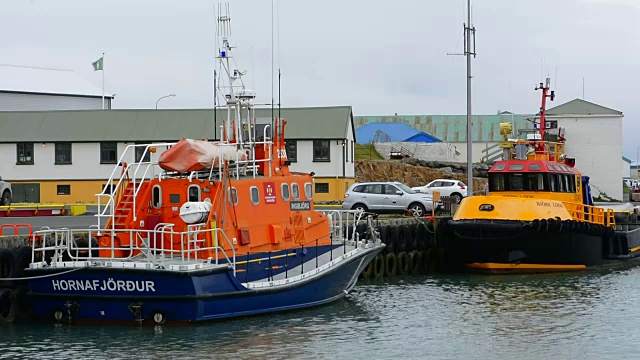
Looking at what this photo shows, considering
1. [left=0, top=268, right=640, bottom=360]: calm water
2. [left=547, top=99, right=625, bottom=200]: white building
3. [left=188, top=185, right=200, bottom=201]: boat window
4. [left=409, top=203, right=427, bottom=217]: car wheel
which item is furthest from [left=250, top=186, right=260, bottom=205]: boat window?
[left=547, top=99, right=625, bottom=200]: white building

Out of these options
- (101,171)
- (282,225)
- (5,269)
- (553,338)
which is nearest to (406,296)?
(282,225)

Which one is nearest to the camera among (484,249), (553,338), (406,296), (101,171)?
(553,338)

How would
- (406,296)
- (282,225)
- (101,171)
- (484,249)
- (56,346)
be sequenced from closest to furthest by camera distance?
(56,346)
(282,225)
(406,296)
(484,249)
(101,171)

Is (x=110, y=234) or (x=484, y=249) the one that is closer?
(x=110, y=234)

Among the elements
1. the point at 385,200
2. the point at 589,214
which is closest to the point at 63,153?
the point at 385,200

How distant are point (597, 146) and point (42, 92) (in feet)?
120

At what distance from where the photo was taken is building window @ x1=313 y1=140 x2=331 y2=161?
150ft

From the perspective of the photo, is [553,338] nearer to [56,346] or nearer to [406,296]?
[406,296]

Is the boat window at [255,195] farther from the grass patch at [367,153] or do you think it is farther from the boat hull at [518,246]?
the grass patch at [367,153]

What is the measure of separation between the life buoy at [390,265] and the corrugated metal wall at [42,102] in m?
44.6

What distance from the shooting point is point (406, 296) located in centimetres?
2230

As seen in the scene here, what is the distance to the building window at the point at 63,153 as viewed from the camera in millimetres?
45906

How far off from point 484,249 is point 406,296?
187 inches

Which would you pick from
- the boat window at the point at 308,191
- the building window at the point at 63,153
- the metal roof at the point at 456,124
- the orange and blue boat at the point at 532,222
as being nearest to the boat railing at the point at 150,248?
the boat window at the point at 308,191
